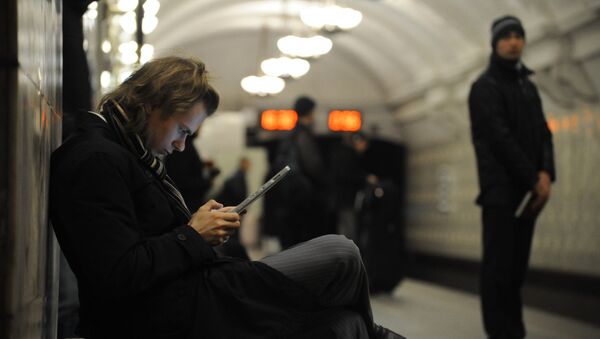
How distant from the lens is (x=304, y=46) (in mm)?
21781

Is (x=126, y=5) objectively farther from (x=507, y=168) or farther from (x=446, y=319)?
(x=507, y=168)

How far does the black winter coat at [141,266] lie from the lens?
2.73 m

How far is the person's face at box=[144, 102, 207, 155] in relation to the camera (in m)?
3.10

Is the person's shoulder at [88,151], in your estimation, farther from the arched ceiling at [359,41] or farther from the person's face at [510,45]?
the arched ceiling at [359,41]

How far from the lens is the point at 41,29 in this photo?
9.38ft

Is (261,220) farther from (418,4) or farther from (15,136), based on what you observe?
(15,136)

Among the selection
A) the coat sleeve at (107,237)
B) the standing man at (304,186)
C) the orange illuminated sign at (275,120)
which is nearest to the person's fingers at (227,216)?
the coat sleeve at (107,237)

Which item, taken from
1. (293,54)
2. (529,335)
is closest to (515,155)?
(529,335)

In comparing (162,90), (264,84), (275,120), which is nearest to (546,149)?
(162,90)

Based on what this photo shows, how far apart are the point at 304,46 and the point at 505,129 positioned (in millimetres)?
15807

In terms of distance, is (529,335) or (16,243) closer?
(16,243)

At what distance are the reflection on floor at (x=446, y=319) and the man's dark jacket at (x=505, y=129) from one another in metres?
1.08

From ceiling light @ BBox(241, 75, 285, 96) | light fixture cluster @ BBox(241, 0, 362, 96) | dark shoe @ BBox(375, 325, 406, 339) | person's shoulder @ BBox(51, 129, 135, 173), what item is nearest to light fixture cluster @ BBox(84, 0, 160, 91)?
light fixture cluster @ BBox(241, 0, 362, 96)

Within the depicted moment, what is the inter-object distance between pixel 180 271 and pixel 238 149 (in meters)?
23.1
